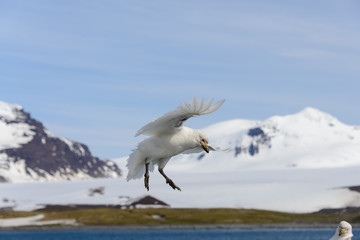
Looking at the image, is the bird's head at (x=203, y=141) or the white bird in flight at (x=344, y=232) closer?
the white bird in flight at (x=344, y=232)

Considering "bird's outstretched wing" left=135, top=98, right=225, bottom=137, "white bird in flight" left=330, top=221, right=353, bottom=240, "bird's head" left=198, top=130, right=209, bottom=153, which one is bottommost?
"white bird in flight" left=330, top=221, right=353, bottom=240

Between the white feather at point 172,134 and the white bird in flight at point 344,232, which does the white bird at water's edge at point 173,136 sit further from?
the white bird in flight at point 344,232

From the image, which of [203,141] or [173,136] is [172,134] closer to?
[173,136]

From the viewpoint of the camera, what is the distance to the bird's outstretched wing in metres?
20.3

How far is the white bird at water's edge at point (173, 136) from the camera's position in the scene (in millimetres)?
20484

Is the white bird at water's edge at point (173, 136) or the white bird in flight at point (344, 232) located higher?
the white bird at water's edge at point (173, 136)

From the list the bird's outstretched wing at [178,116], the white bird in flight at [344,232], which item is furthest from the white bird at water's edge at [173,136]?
the white bird in flight at [344,232]

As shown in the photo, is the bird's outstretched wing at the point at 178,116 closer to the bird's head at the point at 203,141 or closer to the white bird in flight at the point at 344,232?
the bird's head at the point at 203,141

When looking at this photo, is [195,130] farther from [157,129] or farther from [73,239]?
[73,239]

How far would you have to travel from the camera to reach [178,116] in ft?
68.1

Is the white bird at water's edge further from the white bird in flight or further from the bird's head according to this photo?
the white bird in flight

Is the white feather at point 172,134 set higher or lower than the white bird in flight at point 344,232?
higher

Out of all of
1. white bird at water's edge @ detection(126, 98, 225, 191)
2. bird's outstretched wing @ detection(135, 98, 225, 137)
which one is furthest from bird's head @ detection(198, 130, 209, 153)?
bird's outstretched wing @ detection(135, 98, 225, 137)

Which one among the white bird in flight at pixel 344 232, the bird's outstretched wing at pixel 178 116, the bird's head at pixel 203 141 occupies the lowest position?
the white bird in flight at pixel 344 232
